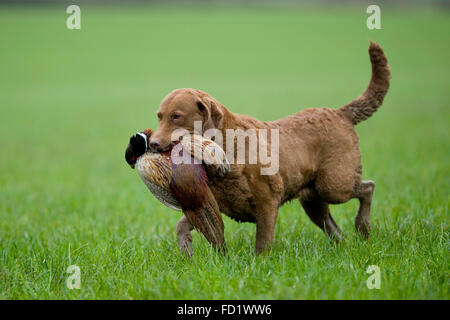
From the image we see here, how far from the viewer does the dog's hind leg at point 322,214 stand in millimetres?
5039

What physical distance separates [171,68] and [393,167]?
25337 millimetres

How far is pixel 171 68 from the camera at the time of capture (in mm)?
32156

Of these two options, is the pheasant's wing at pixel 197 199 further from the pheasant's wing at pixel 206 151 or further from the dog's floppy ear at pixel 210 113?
the dog's floppy ear at pixel 210 113

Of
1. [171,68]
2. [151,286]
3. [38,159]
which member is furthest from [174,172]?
[171,68]

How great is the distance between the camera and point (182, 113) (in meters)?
3.93

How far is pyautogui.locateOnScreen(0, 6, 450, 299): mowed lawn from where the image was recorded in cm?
385

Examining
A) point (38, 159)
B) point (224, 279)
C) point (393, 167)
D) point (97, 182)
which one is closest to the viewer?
point (224, 279)

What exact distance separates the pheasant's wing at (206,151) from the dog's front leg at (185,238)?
69cm

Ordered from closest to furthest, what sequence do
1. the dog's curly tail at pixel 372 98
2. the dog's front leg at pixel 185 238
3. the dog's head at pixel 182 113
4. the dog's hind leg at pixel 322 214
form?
1. the dog's head at pixel 182 113
2. the dog's front leg at pixel 185 238
3. the dog's hind leg at pixel 322 214
4. the dog's curly tail at pixel 372 98

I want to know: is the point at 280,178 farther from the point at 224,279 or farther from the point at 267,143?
the point at 224,279
